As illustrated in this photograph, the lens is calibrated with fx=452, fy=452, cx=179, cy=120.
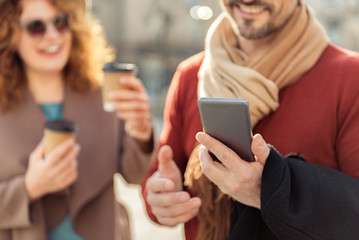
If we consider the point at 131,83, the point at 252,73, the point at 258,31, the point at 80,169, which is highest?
the point at 258,31

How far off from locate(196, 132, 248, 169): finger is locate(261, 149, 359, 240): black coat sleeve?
0.08 metres

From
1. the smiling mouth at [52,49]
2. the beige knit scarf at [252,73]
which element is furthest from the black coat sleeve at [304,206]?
the smiling mouth at [52,49]

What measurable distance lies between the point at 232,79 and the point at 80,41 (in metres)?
1.45

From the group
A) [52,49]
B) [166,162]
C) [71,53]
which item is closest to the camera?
[166,162]

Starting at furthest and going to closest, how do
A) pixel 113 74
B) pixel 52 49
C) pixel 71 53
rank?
pixel 71 53, pixel 52 49, pixel 113 74

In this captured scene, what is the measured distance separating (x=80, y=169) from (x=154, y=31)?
70.1 feet

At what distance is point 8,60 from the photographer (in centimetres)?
234

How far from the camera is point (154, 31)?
23.2 m

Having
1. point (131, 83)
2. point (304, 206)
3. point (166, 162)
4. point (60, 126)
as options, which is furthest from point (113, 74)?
point (304, 206)

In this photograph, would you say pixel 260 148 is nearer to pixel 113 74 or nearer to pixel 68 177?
pixel 113 74

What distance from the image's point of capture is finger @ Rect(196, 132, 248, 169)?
112 cm

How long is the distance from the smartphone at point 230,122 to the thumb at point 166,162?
424mm

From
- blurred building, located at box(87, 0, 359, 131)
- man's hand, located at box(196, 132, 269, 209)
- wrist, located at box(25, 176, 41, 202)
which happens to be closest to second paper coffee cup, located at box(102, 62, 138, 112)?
wrist, located at box(25, 176, 41, 202)

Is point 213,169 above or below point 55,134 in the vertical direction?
above
